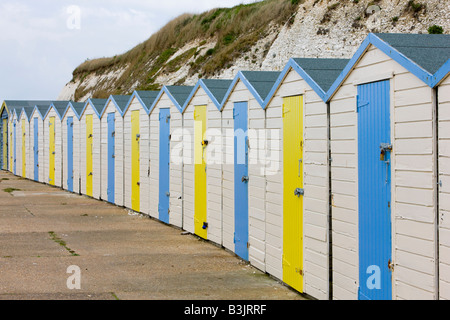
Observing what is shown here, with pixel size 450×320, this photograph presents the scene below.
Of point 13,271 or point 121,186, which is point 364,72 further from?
point 121,186

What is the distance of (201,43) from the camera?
130 ft

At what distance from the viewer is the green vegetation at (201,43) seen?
33312 millimetres

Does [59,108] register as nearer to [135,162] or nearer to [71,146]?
[71,146]

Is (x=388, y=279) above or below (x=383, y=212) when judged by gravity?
below

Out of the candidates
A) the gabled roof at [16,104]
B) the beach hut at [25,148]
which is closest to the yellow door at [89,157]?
the beach hut at [25,148]

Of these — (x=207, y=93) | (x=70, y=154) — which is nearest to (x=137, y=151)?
(x=207, y=93)

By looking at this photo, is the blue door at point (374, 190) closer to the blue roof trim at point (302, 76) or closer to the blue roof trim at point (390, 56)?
the blue roof trim at point (390, 56)

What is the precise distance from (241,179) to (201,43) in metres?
30.6

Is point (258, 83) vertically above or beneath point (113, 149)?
above

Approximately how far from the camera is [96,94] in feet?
165

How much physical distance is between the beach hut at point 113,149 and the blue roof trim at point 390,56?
10175 millimetres

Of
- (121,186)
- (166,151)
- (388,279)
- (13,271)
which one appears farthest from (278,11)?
(388,279)

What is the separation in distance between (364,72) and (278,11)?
2809 centimetres
